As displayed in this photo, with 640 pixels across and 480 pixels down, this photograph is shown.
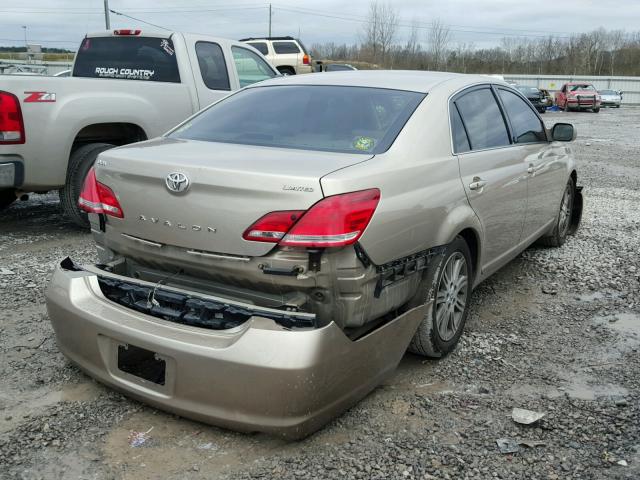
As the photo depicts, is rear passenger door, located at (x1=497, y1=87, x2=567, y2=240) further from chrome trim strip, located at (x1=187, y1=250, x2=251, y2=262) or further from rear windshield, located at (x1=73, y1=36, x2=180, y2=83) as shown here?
rear windshield, located at (x1=73, y1=36, x2=180, y2=83)

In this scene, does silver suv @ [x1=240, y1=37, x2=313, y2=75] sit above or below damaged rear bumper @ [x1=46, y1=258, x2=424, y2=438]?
above

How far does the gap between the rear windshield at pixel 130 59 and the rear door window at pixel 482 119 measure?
3.83 m

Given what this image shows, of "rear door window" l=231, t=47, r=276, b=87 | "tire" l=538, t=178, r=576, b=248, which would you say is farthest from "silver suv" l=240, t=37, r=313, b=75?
"tire" l=538, t=178, r=576, b=248

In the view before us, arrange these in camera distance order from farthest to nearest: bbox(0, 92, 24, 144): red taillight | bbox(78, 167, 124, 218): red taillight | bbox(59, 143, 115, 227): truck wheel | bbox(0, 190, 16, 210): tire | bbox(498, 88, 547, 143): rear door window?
1. bbox(0, 190, 16, 210): tire
2. bbox(59, 143, 115, 227): truck wheel
3. bbox(0, 92, 24, 144): red taillight
4. bbox(498, 88, 547, 143): rear door window
5. bbox(78, 167, 124, 218): red taillight

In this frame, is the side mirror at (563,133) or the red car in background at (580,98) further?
the red car in background at (580,98)

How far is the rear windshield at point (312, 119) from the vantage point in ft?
10.9

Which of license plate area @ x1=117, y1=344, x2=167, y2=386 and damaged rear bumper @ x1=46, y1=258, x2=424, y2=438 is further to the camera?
license plate area @ x1=117, y1=344, x2=167, y2=386

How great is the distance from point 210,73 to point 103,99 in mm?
1547

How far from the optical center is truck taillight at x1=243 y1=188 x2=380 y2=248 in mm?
2645

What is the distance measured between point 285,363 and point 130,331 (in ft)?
2.50

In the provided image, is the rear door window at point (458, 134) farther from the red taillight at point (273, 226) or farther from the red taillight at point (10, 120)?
the red taillight at point (10, 120)

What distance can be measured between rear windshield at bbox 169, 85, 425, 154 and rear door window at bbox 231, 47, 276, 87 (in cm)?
384

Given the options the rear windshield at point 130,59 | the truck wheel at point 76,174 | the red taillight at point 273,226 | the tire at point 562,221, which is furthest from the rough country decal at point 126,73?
the red taillight at point 273,226

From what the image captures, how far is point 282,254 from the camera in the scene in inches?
106
